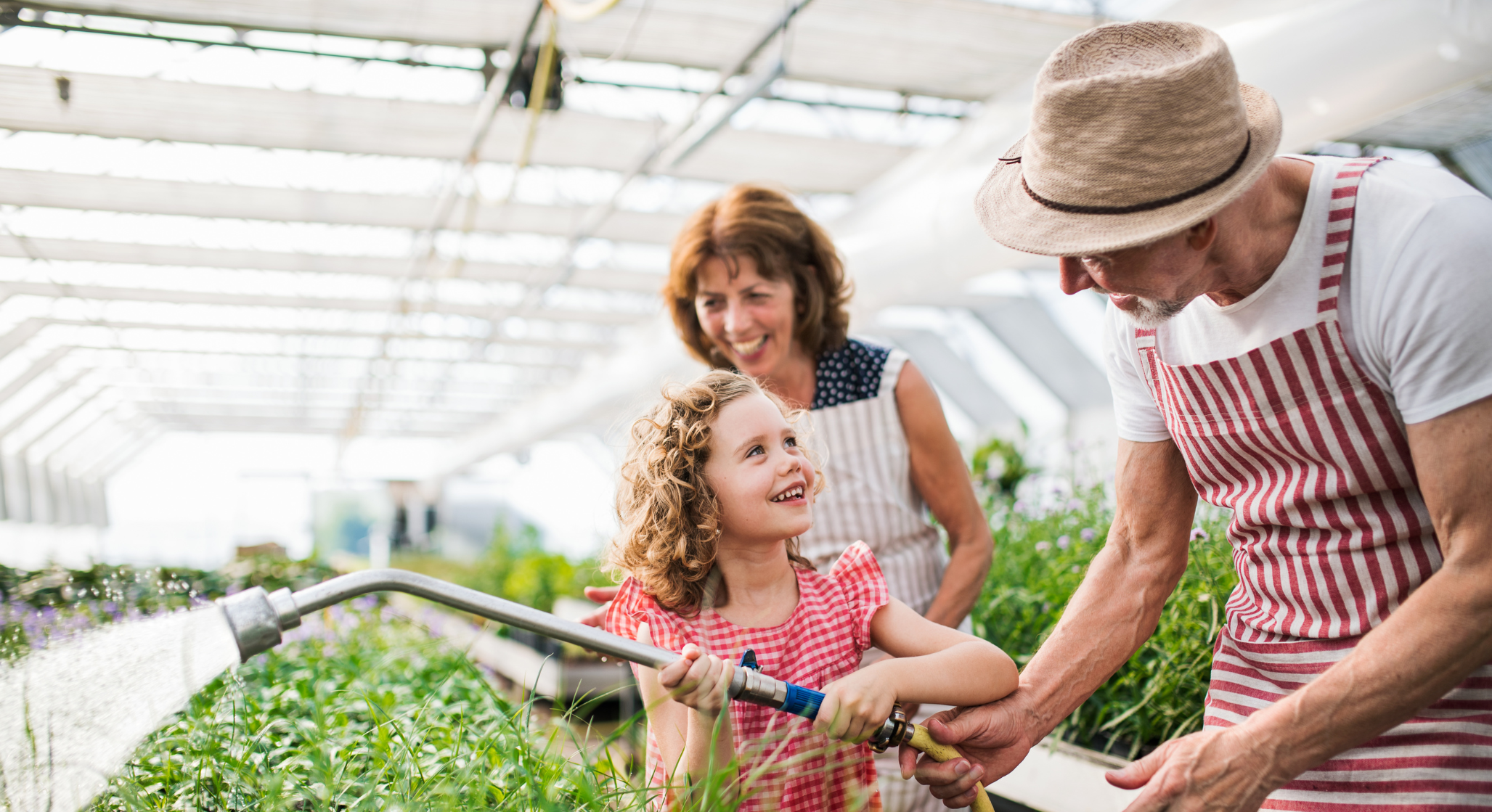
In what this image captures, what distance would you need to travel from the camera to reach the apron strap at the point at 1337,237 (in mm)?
1069

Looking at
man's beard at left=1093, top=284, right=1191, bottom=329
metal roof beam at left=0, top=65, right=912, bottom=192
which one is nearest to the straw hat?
man's beard at left=1093, top=284, right=1191, bottom=329

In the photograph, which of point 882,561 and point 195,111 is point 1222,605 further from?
point 195,111

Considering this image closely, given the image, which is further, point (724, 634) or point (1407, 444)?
point (724, 634)

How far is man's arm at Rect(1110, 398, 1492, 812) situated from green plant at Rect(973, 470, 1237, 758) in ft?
2.88

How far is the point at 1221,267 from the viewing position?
1.13 m

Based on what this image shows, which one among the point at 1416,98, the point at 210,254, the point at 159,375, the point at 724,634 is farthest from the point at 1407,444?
the point at 159,375

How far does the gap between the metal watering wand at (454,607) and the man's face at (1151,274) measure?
544 mm

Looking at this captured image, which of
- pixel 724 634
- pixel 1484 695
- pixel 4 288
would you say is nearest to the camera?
pixel 1484 695

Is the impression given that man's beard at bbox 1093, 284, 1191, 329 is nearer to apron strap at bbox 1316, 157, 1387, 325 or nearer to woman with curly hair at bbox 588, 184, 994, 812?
apron strap at bbox 1316, 157, 1387, 325

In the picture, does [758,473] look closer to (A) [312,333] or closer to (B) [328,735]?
(B) [328,735]

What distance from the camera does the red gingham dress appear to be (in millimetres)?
1360

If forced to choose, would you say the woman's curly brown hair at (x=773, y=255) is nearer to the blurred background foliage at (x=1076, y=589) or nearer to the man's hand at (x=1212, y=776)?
the blurred background foliage at (x=1076, y=589)

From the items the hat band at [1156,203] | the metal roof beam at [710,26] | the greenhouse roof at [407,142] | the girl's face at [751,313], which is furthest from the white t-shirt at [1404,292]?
the metal roof beam at [710,26]

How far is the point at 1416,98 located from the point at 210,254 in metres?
9.96
